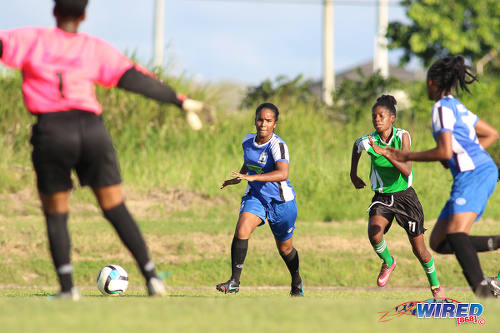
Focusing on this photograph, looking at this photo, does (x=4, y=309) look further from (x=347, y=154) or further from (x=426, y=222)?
(x=347, y=154)

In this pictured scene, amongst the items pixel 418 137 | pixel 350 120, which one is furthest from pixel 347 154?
pixel 350 120

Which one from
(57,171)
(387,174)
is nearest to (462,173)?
(387,174)

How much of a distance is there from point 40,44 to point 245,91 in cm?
1988

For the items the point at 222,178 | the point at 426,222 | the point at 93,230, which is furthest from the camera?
the point at 222,178

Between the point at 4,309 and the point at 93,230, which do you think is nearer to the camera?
the point at 4,309

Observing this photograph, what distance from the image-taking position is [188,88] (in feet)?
71.9

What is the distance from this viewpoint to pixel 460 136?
255 inches

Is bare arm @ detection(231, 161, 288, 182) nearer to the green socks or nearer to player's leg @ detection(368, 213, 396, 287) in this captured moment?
player's leg @ detection(368, 213, 396, 287)

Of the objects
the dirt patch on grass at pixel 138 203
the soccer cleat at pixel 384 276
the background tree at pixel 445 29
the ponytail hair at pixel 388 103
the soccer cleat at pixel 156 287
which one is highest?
the background tree at pixel 445 29

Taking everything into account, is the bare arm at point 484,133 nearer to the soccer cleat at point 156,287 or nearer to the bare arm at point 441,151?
the bare arm at point 441,151

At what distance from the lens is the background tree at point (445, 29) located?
1151 inches

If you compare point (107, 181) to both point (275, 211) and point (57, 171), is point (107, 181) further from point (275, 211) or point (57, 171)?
point (275, 211)

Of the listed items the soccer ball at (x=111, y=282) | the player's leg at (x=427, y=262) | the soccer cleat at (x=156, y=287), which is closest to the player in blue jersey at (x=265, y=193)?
the soccer ball at (x=111, y=282)

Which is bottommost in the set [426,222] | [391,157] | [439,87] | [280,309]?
[426,222]
